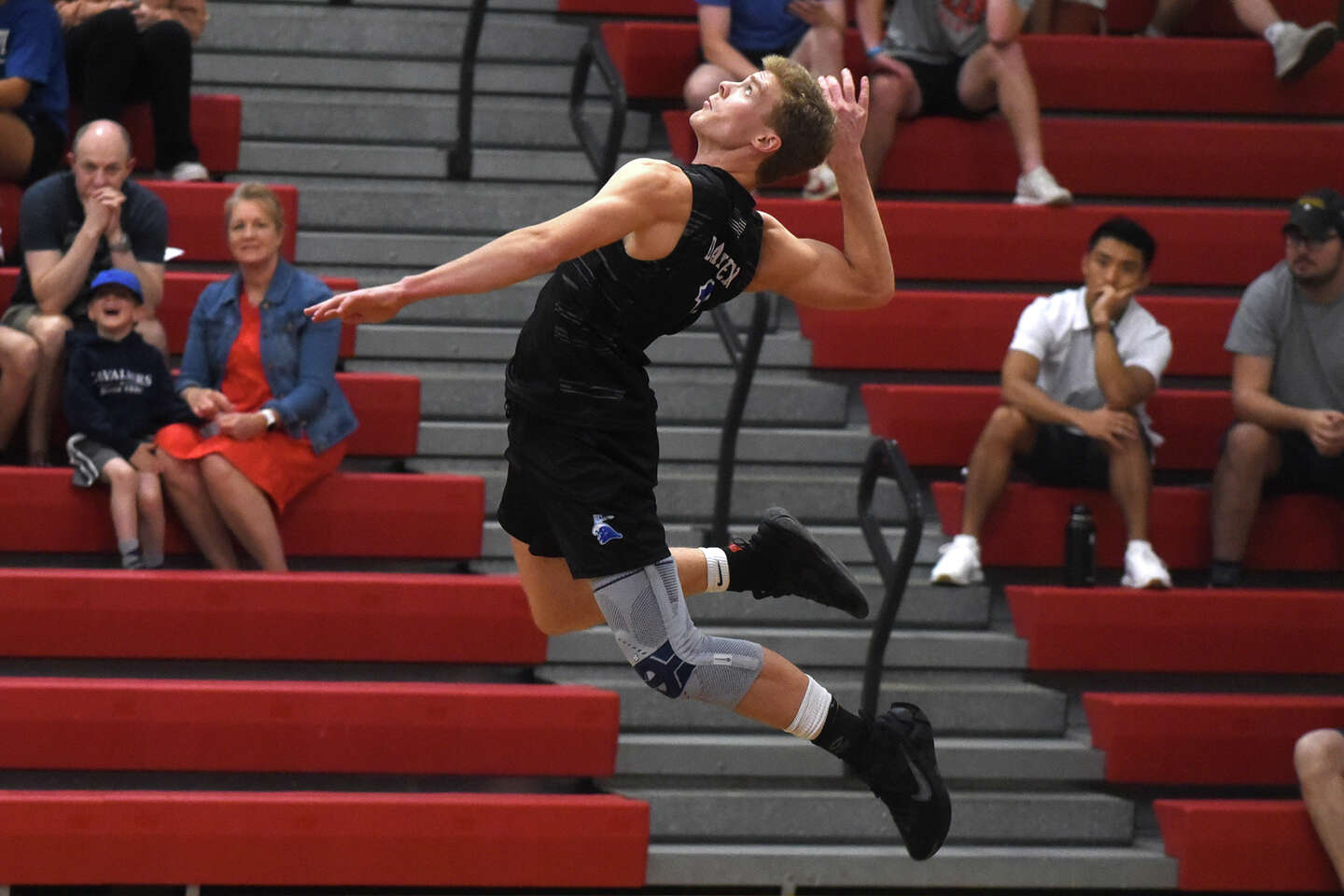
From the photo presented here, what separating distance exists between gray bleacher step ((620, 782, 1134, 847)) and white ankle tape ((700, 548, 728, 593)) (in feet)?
3.74

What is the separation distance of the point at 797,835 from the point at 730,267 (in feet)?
6.84

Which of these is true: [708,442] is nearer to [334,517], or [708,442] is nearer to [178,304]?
[334,517]

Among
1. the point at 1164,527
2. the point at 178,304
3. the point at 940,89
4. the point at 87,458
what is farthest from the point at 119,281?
the point at 1164,527

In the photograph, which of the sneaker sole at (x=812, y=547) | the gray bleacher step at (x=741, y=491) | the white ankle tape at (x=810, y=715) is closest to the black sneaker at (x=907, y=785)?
the white ankle tape at (x=810, y=715)

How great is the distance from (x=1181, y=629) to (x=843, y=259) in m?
2.21

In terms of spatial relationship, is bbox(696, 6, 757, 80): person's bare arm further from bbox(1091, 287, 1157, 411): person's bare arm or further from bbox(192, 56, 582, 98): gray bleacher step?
bbox(1091, 287, 1157, 411): person's bare arm

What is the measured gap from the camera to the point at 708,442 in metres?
5.79

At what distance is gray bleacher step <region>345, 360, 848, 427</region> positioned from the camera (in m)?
5.80

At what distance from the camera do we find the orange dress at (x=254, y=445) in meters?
5.06

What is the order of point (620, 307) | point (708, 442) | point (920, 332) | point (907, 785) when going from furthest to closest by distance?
point (920, 332) → point (708, 442) → point (907, 785) → point (620, 307)

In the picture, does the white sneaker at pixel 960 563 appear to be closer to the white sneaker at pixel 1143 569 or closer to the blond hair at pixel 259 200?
the white sneaker at pixel 1143 569

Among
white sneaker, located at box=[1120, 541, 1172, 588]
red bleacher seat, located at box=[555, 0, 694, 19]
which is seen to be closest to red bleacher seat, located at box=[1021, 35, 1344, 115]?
red bleacher seat, located at box=[555, 0, 694, 19]

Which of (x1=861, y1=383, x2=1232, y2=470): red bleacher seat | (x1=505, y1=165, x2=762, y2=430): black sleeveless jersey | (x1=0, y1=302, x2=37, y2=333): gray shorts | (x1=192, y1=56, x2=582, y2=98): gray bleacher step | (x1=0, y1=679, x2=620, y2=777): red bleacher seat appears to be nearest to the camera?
(x1=505, y1=165, x2=762, y2=430): black sleeveless jersey

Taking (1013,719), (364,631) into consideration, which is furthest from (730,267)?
(1013,719)
